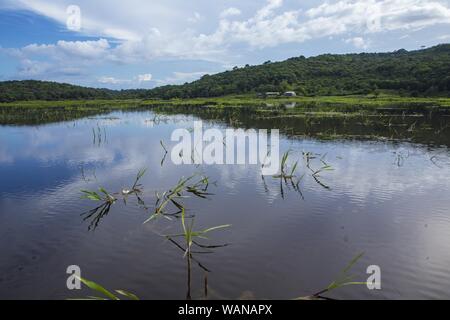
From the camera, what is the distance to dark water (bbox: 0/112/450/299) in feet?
26.2

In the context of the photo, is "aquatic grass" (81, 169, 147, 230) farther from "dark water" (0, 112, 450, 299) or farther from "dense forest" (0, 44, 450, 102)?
"dense forest" (0, 44, 450, 102)

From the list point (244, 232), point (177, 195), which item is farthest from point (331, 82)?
point (244, 232)

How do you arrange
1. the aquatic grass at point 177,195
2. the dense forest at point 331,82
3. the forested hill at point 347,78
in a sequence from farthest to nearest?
the dense forest at point 331,82 → the forested hill at point 347,78 → the aquatic grass at point 177,195

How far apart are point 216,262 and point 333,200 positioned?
6.14 metres

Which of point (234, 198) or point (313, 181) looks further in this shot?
point (313, 181)

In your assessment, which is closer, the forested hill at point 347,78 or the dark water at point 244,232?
the dark water at point 244,232

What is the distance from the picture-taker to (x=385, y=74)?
118 meters

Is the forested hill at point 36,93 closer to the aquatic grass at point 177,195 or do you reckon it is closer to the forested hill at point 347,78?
the forested hill at point 347,78

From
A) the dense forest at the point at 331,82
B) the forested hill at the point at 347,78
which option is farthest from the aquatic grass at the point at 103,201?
the forested hill at the point at 347,78

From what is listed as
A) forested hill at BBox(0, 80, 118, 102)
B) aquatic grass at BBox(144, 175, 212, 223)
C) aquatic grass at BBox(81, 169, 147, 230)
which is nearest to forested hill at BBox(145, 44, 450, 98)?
forested hill at BBox(0, 80, 118, 102)

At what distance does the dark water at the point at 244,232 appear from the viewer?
314 inches

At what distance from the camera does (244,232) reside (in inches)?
420
